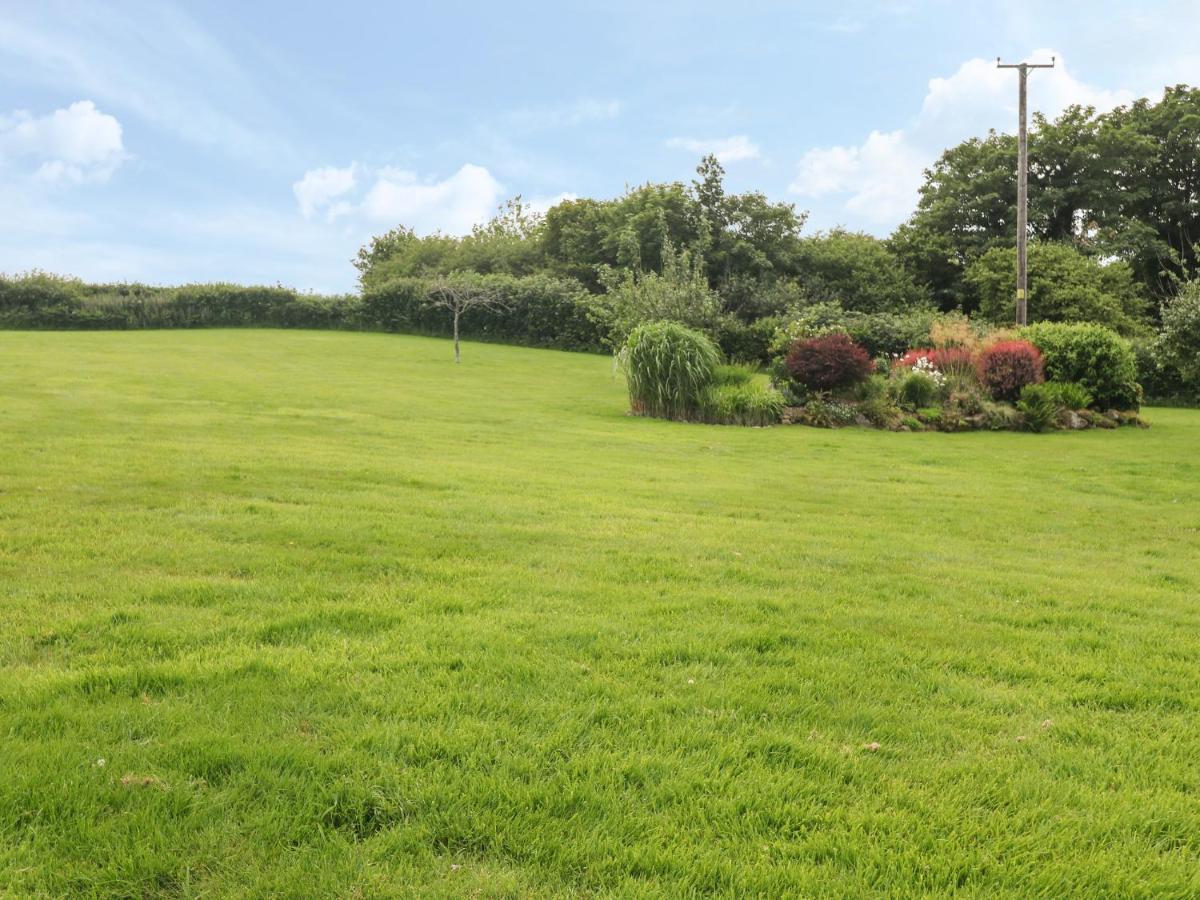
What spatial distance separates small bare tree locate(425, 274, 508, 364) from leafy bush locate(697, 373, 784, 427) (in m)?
13.5

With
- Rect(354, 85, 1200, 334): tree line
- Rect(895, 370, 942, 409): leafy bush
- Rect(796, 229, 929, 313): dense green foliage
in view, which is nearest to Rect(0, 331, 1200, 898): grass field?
Rect(895, 370, 942, 409): leafy bush

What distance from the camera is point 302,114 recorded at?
54.1 ft

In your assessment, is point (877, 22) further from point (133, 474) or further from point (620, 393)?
point (133, 474)

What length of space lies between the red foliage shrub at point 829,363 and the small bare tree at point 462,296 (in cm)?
1414

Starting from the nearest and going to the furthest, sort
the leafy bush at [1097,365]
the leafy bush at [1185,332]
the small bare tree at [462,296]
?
the leafy bush at [1185,332]
the leafy bush at [1097,365]
the small bare tree at [462,296]

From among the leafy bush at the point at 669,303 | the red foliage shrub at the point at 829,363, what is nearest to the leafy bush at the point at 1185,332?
the red foliage shrub at the point at 829,363

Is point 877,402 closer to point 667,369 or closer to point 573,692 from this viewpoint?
point 667,369

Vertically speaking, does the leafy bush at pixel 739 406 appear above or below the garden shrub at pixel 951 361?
below

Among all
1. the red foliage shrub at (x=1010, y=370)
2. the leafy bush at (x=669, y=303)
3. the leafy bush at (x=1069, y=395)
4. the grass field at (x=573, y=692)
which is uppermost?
the leafy bush at (x=669, y=303)

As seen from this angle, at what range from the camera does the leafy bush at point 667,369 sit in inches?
608

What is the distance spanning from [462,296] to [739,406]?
17.9 m

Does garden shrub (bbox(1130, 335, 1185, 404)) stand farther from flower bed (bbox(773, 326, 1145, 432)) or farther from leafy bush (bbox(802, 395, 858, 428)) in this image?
leafy bush (bbox(802, 395, 858, 428))

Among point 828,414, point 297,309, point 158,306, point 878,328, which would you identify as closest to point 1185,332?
point 828,414

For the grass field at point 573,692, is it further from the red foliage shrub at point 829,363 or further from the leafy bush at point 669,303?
the leafy bush at point 669,303
